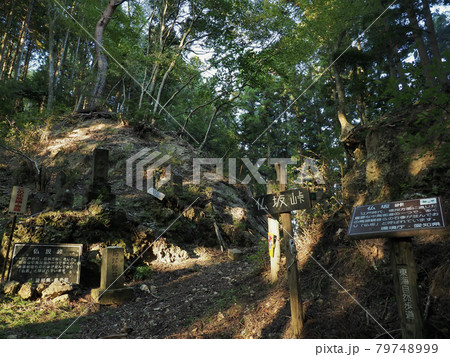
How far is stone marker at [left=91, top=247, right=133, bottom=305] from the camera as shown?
6078 millimetres

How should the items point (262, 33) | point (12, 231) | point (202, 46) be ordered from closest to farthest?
1. point (12, 231)
2. point (262, 33)
3. point (202, 46)

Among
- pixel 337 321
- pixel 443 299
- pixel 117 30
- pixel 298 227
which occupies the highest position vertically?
pixel 117 30

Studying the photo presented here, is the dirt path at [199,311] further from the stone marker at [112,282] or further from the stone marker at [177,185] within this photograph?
the stone marker at [177,185]

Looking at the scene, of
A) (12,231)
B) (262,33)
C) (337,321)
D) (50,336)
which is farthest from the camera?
(262,33)

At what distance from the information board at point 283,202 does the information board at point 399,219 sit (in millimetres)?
829

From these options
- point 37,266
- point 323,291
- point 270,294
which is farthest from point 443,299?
point 37,266

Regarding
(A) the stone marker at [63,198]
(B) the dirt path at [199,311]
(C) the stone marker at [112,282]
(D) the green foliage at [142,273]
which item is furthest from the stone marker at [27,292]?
(A) the stone marker at [63,198]

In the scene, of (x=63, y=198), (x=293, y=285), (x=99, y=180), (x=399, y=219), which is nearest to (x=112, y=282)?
(x=63, y=198)

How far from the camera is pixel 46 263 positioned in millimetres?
6289

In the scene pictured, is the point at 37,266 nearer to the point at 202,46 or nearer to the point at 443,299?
the point at 443,299

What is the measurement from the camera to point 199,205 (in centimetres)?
1198

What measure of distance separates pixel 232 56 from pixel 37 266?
43.8 feet

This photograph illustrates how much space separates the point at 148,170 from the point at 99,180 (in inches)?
154

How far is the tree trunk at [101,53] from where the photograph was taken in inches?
601
